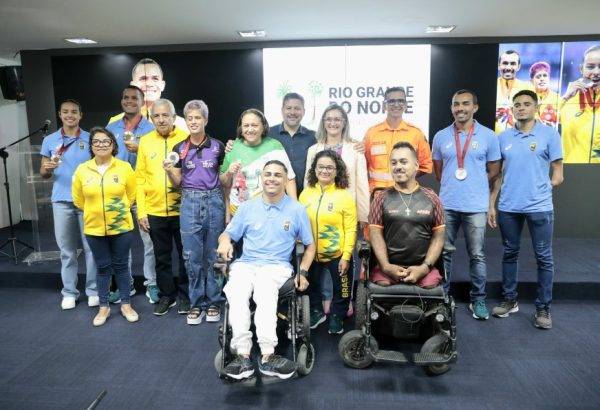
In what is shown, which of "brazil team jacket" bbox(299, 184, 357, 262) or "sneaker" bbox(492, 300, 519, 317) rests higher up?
"brazil team jacket" bbox(299, 184, 357, 262)

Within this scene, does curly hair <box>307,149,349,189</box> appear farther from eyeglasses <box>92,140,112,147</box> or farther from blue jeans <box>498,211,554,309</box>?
eyeglasses <box>92,140,112,147</box>

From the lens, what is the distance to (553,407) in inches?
88.3

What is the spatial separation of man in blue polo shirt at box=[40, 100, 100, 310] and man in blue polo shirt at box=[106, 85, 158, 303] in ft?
0.89

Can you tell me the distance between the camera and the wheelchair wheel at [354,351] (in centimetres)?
260

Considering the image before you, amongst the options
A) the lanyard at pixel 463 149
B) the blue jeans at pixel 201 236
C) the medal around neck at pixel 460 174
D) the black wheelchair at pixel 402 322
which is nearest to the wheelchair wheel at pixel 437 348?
the black wheelchair at pixel 402 322

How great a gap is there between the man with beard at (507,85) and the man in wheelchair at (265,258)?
3.57 meters

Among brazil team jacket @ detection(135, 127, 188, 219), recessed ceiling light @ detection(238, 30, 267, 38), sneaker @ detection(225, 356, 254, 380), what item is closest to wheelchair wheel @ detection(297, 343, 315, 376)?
sneaker @ detection(225, 356, 254, 380)

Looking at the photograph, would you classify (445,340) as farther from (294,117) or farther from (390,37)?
(390,37)

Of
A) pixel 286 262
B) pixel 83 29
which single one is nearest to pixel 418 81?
pixel 286 262

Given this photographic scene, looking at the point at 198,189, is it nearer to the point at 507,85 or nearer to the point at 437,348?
the point at 437,348

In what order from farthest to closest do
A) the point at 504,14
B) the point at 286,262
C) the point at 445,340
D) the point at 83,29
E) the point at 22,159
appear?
1. the point at 22,159
2. the point at 83,29
3. the point at 504,14
4. the point at 286,262
5. the point at 445,340

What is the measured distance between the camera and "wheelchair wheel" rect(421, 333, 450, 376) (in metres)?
2.48

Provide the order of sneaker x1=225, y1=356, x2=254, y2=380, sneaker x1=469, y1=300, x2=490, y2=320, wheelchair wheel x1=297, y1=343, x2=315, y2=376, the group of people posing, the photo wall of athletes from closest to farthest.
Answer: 1. sneaker x1=225, y1=356, x2=254, y2=380
2. wheelchair wheel x1=297, y1=343, x2=315, y2=376
3. the group of people posing
4. sneaker x1=469, y1=300, x2=490, y2=320
5. the photo wall of athletes

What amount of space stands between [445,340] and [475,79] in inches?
146
